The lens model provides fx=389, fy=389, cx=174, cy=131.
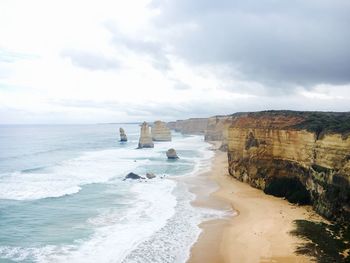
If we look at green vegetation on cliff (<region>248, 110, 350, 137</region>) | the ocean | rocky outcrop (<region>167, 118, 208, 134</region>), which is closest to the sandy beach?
the ocean

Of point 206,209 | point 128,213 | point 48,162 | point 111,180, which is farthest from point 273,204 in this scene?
point 48,162

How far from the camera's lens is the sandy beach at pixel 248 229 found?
19.9 metres

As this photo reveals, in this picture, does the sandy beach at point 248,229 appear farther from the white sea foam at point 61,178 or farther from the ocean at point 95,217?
the white sea foam at point 61,178

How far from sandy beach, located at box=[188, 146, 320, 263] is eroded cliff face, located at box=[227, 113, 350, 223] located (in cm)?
161

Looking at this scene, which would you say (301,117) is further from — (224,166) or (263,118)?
(224,166)

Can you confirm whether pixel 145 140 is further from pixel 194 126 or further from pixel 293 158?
pixel 194 126

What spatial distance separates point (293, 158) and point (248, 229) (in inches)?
389

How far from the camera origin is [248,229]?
79.6 feet

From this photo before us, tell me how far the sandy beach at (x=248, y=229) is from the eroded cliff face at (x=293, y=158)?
161cm

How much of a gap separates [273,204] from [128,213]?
36.3 ft

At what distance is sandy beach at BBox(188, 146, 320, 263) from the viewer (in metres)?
19.9

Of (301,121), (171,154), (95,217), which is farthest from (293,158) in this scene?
(171,154)

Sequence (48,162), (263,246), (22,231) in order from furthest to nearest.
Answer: (48,162) < (22,231) < (263,246)

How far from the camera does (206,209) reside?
29.7 metres
